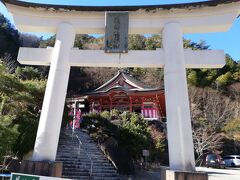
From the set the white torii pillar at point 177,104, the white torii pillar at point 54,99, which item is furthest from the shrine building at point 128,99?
the white torii pillar at point 54,99

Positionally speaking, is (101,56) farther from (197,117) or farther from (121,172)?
(197,117)

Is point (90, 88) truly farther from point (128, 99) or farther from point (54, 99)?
point (54, 99)

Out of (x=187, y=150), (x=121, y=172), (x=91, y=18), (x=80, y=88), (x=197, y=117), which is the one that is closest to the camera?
(x=187, y=150)

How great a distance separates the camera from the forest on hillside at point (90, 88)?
1080 centimetres

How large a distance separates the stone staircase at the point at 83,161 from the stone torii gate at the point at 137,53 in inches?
219

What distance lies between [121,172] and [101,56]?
7.59 meters

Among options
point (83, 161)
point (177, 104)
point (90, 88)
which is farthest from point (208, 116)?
point (177, 104)

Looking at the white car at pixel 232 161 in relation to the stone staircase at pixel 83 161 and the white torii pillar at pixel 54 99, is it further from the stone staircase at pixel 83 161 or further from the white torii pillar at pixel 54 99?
the white torii pillar at pixel 54 99

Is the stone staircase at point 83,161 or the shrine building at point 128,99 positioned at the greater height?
the shrine building at point 128,99

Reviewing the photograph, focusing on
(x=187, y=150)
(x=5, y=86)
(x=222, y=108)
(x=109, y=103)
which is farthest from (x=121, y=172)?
(x=222, y=108)

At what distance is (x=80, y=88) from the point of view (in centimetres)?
4012

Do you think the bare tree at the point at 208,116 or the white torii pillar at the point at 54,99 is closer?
the white torii pillar at the point at 54,99

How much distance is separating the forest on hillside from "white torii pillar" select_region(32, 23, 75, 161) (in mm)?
1343

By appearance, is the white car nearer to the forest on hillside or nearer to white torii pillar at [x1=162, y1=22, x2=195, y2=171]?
the forest on hillside
